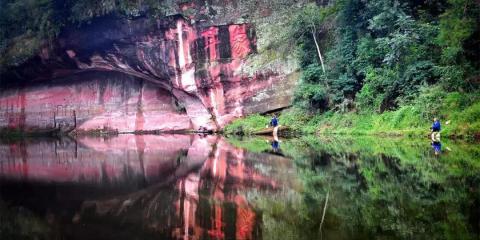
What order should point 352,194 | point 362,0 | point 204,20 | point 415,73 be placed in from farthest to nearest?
point 204,20
point 362,0
point 415,73
point 352,194

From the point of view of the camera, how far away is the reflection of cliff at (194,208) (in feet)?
19.0

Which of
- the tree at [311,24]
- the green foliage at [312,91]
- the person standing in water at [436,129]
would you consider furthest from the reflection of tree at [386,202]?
the tree at [311,24]

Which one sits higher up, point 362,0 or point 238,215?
point 362,0

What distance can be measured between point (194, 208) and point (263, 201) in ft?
3.60

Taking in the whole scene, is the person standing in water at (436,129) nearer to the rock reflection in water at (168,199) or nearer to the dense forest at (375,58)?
the dense forest at (375,58)

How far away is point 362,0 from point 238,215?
931 inches

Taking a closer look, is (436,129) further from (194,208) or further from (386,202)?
(194,208)

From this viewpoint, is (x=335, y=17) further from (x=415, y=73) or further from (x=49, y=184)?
(x=49, y=184)

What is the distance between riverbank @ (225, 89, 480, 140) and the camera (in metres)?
18.1

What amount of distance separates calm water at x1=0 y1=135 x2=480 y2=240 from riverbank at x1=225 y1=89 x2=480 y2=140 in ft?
19.1

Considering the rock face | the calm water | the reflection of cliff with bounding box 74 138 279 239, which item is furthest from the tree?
the reflection of cliff with bounding box 74 138 279 239

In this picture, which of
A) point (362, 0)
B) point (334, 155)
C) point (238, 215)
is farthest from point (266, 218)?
point (362, 0)

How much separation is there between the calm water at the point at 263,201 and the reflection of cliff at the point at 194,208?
2 cm

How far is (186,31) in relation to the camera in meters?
36.4
